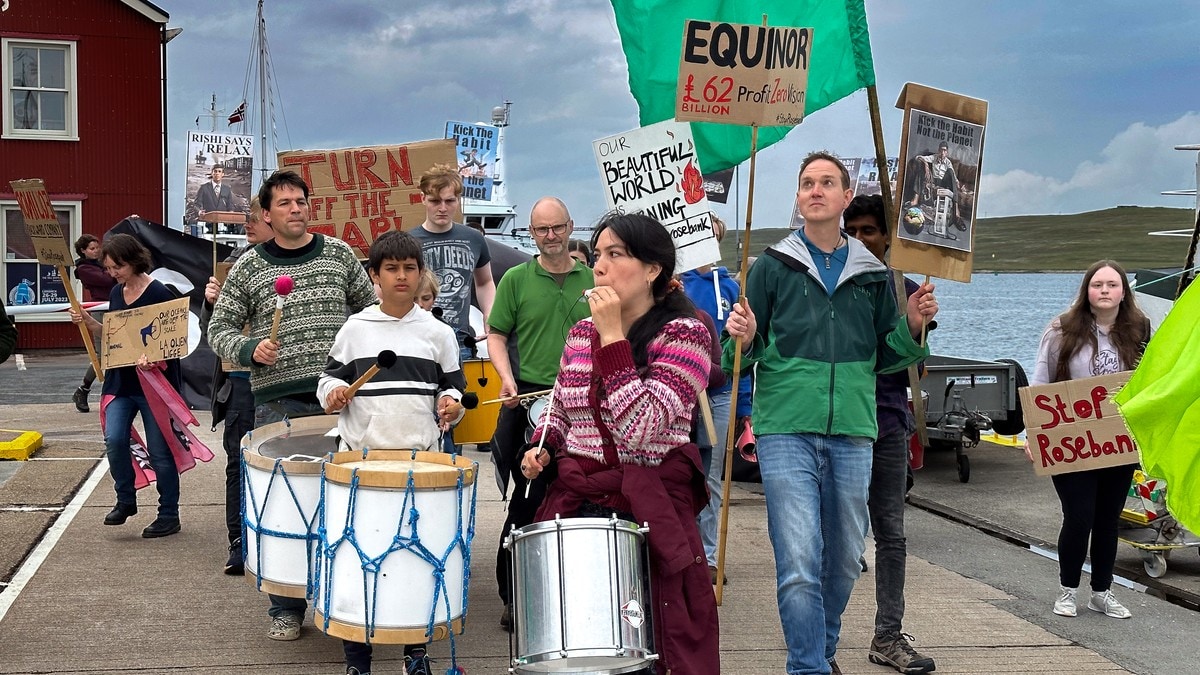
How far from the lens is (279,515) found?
5402 mm

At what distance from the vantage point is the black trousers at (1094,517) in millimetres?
7047

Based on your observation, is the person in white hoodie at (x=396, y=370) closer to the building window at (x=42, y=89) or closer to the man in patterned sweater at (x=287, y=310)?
the man in patterned sweater at (x=287, y=310)

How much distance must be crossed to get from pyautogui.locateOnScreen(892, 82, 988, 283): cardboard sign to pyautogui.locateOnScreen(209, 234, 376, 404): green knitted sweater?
269cm

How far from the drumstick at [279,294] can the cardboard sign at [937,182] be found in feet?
8.75

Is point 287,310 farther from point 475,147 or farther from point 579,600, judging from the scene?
point 475,147

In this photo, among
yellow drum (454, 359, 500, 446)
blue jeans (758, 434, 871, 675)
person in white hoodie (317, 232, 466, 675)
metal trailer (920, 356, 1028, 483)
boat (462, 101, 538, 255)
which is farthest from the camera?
boat (462, 101, 538, 255)

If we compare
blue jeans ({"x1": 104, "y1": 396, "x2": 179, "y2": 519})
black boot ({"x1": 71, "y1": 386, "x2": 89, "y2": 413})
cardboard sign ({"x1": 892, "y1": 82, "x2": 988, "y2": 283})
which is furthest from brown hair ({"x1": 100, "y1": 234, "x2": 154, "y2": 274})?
black boot ({"x1": 71, "y1": 386, "x2": 89, "y2": 413})

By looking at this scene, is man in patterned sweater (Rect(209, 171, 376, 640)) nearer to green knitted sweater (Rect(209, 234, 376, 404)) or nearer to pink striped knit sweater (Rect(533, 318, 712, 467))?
green knitted sweater (Rect(209, 234, 376, 404))

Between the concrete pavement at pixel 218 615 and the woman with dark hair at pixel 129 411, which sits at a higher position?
the woman with dark hair at pixel 129 411

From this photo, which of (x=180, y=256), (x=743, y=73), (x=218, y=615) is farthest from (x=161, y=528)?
(x=180, y=256)

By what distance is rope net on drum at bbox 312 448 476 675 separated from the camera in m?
4.73

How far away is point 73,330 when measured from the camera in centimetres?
2550

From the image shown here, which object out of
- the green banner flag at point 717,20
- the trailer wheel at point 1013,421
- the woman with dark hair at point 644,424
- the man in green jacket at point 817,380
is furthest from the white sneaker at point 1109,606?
the trailer wheel at point 1013,421

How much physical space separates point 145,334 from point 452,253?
201cm
